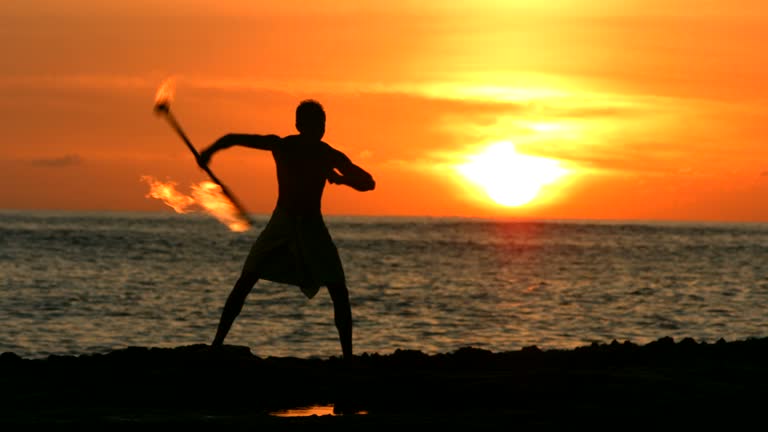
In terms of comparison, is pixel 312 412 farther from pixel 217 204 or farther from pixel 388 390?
pixel 217 204

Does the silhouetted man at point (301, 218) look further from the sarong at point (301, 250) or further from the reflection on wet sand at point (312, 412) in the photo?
the reflection on wet sand at point (312, 412)

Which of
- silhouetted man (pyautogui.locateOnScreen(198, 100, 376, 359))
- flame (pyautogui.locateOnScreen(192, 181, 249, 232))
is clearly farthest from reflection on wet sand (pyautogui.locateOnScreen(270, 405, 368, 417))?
flame (pyautogui.locateOnScreen(192, 181, 249, 232))

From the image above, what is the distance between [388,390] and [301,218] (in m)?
1.73

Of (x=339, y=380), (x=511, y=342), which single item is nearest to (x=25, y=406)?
(x=339, y=380)

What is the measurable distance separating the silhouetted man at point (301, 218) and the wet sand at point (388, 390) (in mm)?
709

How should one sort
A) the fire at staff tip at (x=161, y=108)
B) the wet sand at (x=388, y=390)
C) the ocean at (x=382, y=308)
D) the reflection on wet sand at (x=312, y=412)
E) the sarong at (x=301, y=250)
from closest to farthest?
the wet sand at (x=388, y=390), the reflection on wet sand at (x=312, y=412), the sarong at (x=301, y=250), the fire at staff tip at (x=161, y=108), the ocean at (x=382, y=308)

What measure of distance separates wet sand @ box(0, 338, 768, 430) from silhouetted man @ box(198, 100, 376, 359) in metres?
0.71

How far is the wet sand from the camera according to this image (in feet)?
28.1

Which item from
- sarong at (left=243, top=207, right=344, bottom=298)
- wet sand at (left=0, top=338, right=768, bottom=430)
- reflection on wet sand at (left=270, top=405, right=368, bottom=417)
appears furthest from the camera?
sarong at (left=243, top=207, right=344, bottom=298)

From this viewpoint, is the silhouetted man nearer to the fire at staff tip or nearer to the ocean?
the fire at staff tip

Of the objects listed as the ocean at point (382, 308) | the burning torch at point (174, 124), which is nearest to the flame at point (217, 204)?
the burning torch at point (174, 124)

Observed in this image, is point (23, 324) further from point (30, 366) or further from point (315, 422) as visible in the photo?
point (315, 422)

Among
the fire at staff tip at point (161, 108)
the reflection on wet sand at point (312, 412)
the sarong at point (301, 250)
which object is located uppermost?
the fire at staff tip at point (161, 108)

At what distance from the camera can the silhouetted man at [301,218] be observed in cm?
1064
